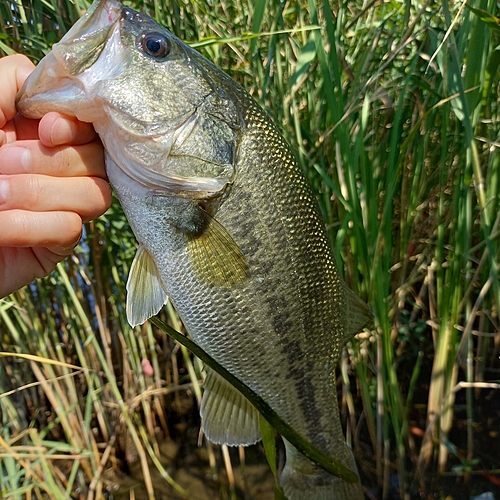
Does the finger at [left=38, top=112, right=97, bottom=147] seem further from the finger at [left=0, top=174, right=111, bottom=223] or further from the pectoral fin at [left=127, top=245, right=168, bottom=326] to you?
the pectoral fin at [left=127, top=245, right=168, bottom=326]

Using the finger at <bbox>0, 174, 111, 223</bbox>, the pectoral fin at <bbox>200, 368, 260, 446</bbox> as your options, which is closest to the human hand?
the finger at <bbox>0, 174, 111, 223</bbox>

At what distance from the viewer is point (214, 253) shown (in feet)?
3.10

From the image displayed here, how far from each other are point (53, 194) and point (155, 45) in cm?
36

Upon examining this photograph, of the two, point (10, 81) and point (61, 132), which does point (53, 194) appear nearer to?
point (61, 132)

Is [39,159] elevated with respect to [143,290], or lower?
elevated

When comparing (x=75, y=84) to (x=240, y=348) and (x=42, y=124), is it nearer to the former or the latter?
(x=42, y=124)

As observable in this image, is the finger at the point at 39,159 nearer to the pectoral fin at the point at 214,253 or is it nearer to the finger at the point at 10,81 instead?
the finger at the point at 10,81

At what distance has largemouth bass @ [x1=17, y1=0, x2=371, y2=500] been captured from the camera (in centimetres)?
84

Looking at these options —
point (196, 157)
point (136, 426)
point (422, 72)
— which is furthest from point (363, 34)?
point (136, 426)

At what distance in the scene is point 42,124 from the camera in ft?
2.69

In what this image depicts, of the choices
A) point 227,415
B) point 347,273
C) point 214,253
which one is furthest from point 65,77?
point 347,273

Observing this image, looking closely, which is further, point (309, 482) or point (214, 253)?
point (309, 482)

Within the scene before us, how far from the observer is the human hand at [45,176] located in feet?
2.77

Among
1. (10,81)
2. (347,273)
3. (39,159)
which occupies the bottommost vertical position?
(347,273)
